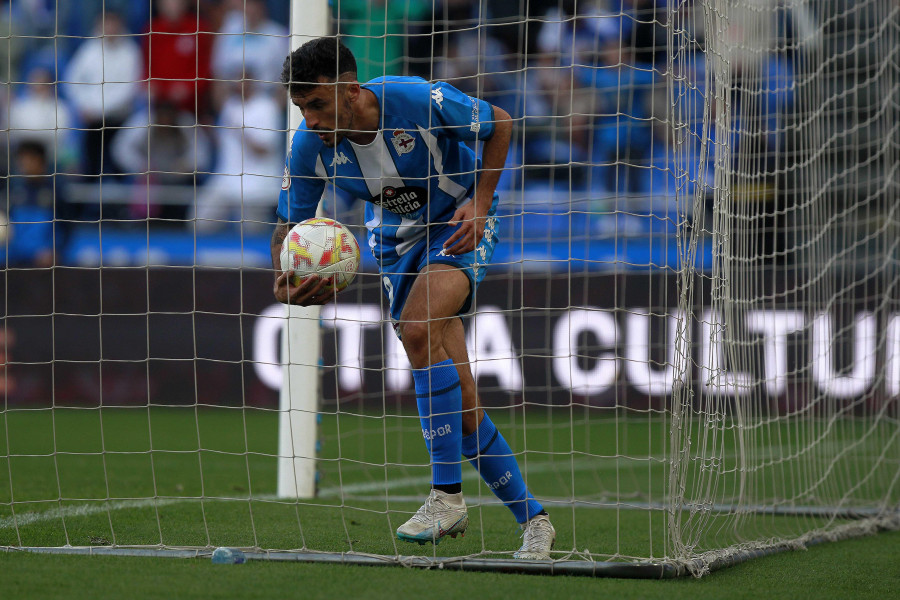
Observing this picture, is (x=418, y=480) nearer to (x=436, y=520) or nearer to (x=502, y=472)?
(x=502, y=472)

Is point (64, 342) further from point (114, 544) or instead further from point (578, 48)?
point (114, 544)

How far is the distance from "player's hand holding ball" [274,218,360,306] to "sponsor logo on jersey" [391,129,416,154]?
0.35 metres

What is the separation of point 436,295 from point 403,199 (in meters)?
0.39

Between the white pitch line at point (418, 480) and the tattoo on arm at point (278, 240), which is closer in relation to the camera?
the tattoo on arm at point (278, 240)

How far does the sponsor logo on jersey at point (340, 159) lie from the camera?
12.1ft

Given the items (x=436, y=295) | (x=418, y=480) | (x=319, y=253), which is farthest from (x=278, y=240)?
(x=418, y=480)

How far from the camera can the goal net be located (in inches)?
148

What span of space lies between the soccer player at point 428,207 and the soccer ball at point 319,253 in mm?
49

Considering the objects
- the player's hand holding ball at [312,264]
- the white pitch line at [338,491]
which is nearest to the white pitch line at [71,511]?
the white pitch line at [338,491]

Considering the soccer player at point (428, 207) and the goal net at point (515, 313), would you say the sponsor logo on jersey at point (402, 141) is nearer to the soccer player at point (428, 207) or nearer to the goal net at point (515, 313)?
the soccer player at point (428, 207)

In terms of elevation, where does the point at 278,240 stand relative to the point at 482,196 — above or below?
below

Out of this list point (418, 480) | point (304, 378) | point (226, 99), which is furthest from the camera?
point (226, 99)

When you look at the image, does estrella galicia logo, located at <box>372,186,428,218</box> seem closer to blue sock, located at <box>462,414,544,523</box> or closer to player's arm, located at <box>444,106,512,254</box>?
player's arm, located at <box>444,106,512,254</box>

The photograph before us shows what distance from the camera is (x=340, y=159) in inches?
146
